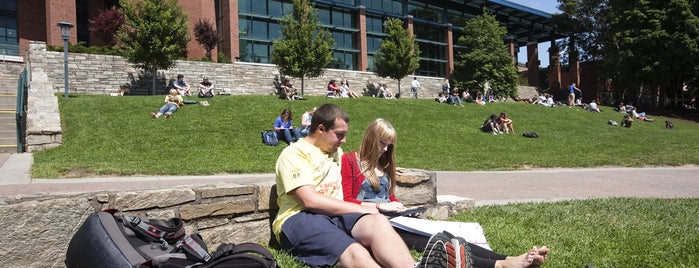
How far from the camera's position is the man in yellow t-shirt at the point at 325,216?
2836 mm

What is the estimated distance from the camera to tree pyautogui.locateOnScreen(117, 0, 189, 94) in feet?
72.3

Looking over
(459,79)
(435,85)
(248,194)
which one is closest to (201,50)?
(435,85)

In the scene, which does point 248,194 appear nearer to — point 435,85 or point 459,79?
point 435,85

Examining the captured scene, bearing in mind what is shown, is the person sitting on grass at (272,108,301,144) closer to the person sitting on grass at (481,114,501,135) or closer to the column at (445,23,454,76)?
the person sitting on grass at (481,114,501,135)

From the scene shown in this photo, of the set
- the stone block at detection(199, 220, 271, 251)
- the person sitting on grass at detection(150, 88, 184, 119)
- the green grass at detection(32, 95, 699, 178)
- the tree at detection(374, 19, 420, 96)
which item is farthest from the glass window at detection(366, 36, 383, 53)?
the stone block at detection(199, 220, 271, 251)

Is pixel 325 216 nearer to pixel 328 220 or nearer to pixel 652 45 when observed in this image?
pixel 328 220

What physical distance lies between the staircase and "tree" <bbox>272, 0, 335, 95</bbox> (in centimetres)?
1271

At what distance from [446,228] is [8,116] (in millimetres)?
17067

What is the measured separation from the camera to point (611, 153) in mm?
15102

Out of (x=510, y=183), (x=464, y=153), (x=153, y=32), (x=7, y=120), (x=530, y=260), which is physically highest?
(x=153, y=32)

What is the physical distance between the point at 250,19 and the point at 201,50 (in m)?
4.55

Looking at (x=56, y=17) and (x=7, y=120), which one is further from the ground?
(x=56, y=17)

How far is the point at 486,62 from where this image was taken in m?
41.1

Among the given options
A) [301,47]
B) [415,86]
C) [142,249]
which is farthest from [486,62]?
[142,249]
